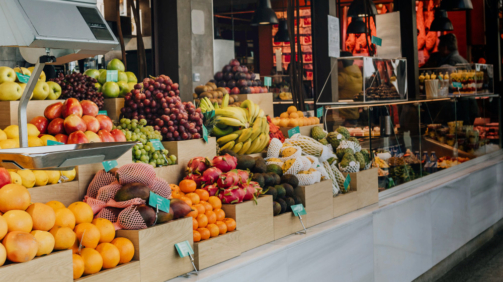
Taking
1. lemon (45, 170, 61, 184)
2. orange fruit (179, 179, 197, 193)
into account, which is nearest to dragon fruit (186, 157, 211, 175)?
orange fruit (179, 179, 197, 193)

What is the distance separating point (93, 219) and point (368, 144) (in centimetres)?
246

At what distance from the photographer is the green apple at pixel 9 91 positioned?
8.03 ft

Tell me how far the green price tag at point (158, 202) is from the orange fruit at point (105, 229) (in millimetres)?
183

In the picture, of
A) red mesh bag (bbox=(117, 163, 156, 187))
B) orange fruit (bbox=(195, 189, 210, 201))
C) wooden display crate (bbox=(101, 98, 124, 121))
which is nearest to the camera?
red mesh bag (bbox=(117, 163, 156, 187))

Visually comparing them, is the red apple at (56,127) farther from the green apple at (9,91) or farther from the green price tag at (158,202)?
the green price tag at (158,202)

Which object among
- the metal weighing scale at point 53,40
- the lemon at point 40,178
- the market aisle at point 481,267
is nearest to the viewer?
the metal weighing scale at point 53,40

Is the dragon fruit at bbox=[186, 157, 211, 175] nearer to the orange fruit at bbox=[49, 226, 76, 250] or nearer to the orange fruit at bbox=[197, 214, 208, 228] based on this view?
the orange fruit at bbox=[197, 214, 208, 228]

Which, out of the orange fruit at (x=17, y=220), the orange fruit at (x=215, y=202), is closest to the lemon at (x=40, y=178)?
the orange fruit at (x=17, y=220)

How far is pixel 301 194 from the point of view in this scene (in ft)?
9.73

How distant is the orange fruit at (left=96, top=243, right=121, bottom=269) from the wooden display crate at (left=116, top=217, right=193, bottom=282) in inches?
4.0

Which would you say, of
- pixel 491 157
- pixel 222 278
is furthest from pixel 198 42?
pixel 491 157

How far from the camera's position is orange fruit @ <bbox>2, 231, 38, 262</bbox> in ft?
5.17

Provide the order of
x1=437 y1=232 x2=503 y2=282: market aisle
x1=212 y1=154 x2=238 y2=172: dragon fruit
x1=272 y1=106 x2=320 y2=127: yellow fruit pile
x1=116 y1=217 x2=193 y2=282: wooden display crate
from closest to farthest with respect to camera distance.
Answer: x1=116 y1=217 x2=193 y2=282: wooden display crate → x1=212 y1=154 x2=238 y2=172: dragon fruit → x1=272 y1=106 x2=320 y2=127: yellow fruit pile → x1=437 y1=232 x2=503 y2=282: market aisle

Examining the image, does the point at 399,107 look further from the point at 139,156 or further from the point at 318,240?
the point at 139,156
